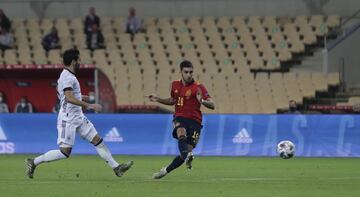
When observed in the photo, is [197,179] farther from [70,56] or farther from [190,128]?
[70,56]

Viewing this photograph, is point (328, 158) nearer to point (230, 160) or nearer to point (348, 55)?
point (230, 160)

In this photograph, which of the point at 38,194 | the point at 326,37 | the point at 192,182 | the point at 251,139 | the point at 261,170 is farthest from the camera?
the point at 326,37

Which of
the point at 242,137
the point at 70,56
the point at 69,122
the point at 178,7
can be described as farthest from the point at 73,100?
the point at 178,7

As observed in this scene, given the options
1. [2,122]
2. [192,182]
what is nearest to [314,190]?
[192,182]

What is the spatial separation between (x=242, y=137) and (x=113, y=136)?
3.60m

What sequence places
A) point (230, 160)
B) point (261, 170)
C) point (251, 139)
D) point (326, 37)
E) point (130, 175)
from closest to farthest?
point (130, 175) < point (261, 170) < point (230, 160) < point (251, 139) < point (326, 37)

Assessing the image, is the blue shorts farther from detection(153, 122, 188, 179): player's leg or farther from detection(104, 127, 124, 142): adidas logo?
detection(104, 127, 124, 142): adidas logo

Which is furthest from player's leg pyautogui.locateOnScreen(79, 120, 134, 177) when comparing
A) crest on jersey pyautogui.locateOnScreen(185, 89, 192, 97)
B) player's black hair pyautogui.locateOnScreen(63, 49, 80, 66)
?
crest on jersey pyautogui.locateOnScreen(185, 89, 192, 97)

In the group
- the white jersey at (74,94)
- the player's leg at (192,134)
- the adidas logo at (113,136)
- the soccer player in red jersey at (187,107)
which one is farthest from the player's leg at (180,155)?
the adidas logo at (113,136)

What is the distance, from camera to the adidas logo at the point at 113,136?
27375 mm

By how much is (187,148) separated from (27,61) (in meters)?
20.2

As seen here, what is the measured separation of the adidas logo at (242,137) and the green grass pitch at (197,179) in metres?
2.27

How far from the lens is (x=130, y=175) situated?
61.0 ft

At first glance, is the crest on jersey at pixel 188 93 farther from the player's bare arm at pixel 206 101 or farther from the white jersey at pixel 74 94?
the white jersey at pixel 74 94
